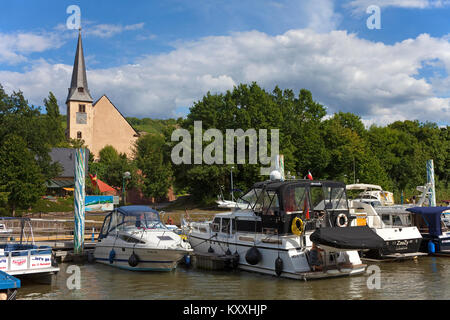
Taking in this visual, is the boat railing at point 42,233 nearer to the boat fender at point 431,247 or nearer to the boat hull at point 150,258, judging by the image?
the boat hull at point 150,258

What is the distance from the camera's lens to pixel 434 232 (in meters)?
23.1

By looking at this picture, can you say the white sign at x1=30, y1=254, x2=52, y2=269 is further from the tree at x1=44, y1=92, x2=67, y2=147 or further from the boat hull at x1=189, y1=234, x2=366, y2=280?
the tree at x1=44, y1=92, x2=67, y2=147

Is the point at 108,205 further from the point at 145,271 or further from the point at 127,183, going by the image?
the point at 127,183

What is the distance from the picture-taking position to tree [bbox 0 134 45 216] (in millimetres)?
42156

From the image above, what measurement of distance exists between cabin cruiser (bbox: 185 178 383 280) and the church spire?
70947 mm

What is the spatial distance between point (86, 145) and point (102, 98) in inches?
457

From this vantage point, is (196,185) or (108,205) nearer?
(108,205)

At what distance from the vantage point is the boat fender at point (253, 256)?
59.4 feet

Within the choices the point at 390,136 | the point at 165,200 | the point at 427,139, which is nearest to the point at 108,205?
the point at 165,200

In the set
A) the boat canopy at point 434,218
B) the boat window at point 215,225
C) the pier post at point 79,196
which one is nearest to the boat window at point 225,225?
the boat window at point 215,225

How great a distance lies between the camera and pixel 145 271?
19.0 m

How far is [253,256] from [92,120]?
72794 millimetres

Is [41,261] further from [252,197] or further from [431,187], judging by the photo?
[431,187]
